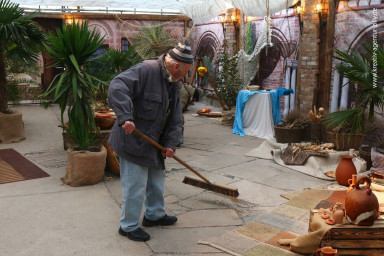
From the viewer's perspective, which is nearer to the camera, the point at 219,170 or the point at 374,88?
A: the point at 374,88

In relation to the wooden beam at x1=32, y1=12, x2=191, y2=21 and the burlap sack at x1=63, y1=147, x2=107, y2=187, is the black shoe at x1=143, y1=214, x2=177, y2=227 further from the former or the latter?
the wooden beam at x1=32, y1=12, x2=191, y2=21

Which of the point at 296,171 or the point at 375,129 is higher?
the point at 375,129

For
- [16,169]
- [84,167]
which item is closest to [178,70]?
[84,167]

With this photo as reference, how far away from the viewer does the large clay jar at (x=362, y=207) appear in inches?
115

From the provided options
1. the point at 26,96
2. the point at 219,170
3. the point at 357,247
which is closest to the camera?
the point at 357,247

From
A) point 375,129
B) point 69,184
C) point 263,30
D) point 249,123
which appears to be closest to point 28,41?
point 69,184

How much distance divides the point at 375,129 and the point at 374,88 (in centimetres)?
183

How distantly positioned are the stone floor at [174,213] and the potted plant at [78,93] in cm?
20

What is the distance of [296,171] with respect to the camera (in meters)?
5.70

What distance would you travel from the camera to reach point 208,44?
12148 millimetres

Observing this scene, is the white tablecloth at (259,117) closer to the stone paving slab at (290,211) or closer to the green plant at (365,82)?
the green plant at (365,82)

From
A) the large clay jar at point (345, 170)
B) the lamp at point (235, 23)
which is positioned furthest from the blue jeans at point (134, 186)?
the lamp at point (235, 23)

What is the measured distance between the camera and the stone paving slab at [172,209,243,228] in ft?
12.8

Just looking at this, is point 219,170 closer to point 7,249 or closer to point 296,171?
point 296,171
